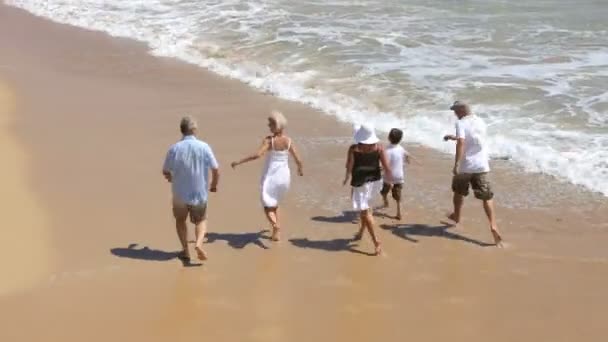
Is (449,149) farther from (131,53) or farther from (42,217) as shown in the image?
(131,53)

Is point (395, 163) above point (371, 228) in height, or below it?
above

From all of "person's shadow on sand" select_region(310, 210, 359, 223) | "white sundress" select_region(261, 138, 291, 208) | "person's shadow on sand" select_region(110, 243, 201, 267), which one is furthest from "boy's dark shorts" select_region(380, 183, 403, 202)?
"person's shadow on sand" select_region(110, 243, 201, 267)

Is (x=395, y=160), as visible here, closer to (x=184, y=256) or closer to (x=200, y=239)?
(x=200, y=239)

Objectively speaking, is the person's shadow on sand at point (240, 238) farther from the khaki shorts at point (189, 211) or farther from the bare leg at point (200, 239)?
the khaki shorts at point (189, 211)

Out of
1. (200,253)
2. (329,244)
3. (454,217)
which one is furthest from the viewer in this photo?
(454,217)

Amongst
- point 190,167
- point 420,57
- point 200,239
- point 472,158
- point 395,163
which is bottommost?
point 200,239

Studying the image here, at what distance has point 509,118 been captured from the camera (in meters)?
12.6

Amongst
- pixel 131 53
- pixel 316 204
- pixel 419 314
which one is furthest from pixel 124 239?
pixel 131 53

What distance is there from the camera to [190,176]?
7.38 metres

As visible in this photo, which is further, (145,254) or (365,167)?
(145,254)

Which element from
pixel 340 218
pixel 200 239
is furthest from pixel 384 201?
pixel 200 239

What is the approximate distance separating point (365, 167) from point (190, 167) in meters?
1.58

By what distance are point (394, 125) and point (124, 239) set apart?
553cm

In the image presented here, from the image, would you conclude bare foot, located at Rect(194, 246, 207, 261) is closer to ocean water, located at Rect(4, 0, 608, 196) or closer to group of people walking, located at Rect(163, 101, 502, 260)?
group of people walking, located at Rect(163, 101, 502, 260)
